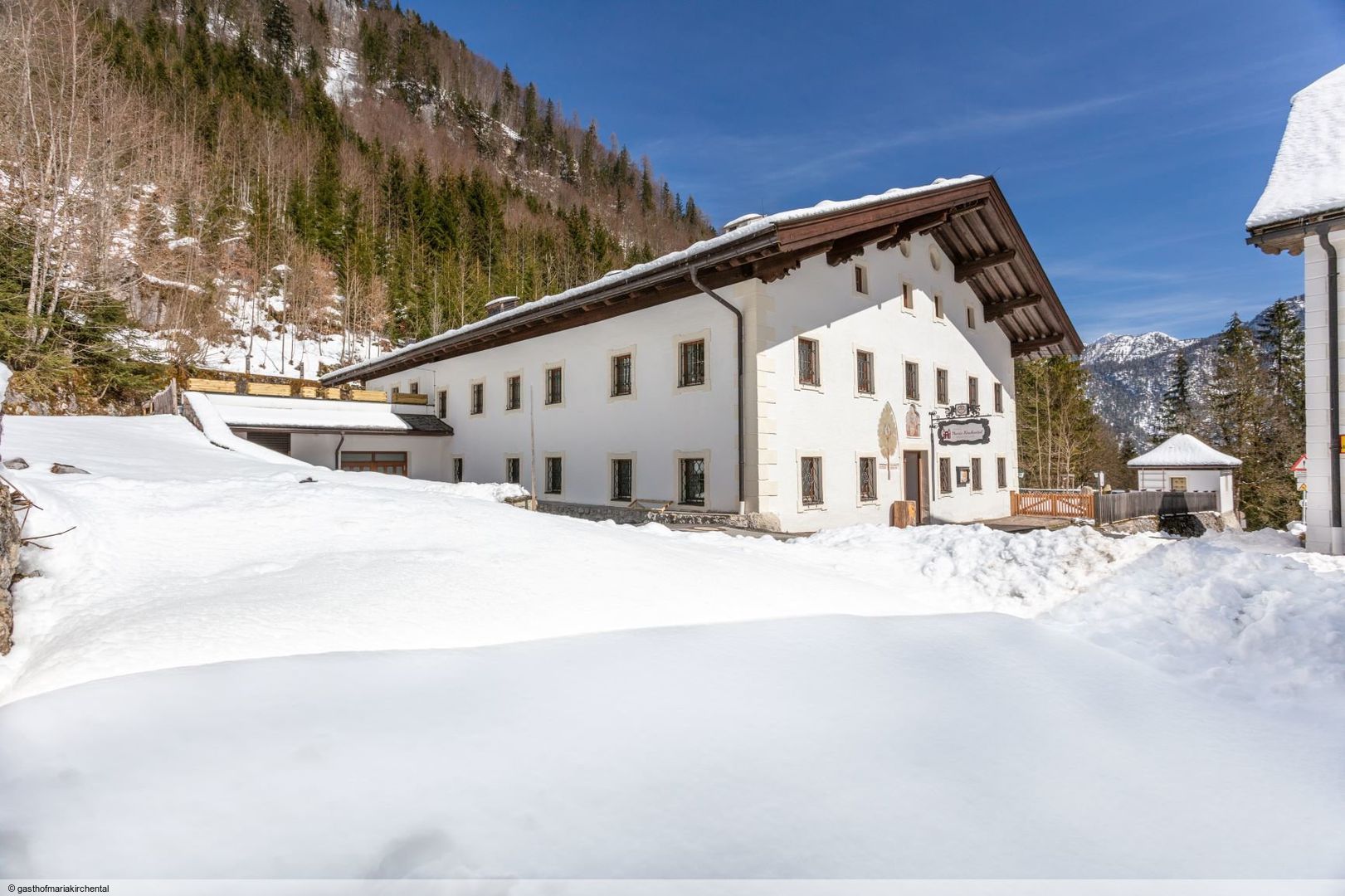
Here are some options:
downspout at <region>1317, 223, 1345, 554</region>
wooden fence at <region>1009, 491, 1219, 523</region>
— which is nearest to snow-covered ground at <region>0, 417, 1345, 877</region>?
downspout at <region>1317, 223, 1345, 554</region>

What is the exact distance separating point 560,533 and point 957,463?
14845 millimetres

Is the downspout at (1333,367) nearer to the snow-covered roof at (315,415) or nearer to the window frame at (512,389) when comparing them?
the window frame at (512,389)

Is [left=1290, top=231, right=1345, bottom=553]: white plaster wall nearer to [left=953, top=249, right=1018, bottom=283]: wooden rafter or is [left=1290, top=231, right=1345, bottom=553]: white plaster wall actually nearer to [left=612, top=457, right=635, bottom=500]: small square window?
[left=953, top=249, right=1018, bottom=283]: wooden rafter

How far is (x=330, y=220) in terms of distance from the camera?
46312 mm

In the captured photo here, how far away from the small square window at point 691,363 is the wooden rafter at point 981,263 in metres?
10.1

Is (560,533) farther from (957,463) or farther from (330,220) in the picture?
(330,220)

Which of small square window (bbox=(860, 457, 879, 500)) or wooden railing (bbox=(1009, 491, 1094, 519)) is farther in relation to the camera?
wooden railing (bbox=(1009, 491, 1094, 519))

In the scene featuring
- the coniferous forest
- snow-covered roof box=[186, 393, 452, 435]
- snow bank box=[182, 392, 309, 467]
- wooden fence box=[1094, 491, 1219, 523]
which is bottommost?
wooden fence box=[1094, 491, 1219, 523]

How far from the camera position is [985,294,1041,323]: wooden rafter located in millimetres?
19812

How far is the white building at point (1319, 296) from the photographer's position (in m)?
9.91

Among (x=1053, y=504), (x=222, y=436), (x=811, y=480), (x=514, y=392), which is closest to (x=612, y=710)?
(x=811, y=480)

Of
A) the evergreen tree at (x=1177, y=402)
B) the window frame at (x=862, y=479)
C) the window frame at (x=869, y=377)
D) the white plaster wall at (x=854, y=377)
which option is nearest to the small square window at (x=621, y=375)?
the white plaster wall at (x=854, y=377)

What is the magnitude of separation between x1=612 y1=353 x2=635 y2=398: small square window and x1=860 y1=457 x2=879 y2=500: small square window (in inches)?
233

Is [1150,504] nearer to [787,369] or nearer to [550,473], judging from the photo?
[787,369]
